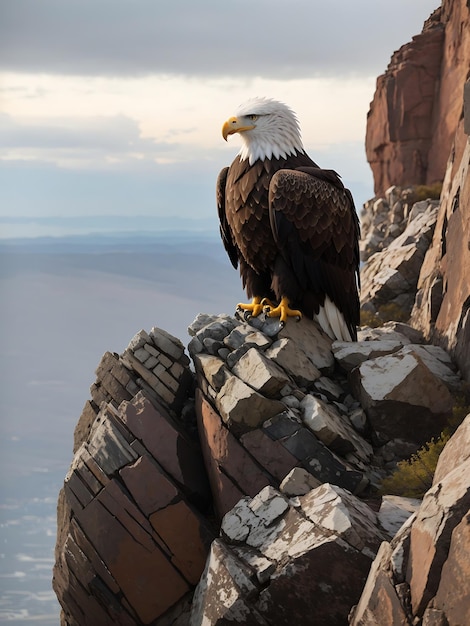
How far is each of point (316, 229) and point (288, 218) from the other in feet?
1.54

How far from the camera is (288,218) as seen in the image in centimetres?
1208

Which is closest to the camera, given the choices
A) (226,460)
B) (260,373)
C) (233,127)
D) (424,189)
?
(226,460)

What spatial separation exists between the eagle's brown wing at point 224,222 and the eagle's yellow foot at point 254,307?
45.6 inches

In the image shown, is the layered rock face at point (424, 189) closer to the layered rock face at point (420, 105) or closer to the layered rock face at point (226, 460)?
the layered rock face at point (420, 105)

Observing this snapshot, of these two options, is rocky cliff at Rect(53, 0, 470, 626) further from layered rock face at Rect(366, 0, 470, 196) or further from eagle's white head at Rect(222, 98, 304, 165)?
layered rock face at Rect(366, 0, 470, 196)

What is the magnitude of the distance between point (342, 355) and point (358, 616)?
500 cm

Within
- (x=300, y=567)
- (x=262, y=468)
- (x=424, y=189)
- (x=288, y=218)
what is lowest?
(x=300, y=567)

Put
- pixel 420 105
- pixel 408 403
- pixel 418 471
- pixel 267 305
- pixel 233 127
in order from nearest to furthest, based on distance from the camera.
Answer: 1. pixel 418 471
2. pixel 408 403
3. pixel 233 127
4. pixel 267 305
5. pixel 420 105

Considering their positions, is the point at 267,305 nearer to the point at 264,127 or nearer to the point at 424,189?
the point at 264,127

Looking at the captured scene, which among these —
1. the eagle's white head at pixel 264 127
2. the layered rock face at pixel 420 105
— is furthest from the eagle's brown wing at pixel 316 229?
the layered rock face at pixel 420 105

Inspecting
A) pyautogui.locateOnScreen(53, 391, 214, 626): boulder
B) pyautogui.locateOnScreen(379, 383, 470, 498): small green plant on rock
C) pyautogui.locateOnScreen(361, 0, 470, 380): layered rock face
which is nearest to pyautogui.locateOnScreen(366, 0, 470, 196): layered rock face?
pyautogui.locateOnScreen(361, 0, 470, 380): layered rock face

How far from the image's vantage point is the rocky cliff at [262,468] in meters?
9.11

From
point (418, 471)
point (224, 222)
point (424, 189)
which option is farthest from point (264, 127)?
point (424, 189)

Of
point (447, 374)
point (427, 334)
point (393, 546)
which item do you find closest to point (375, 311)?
point (427, 334)
